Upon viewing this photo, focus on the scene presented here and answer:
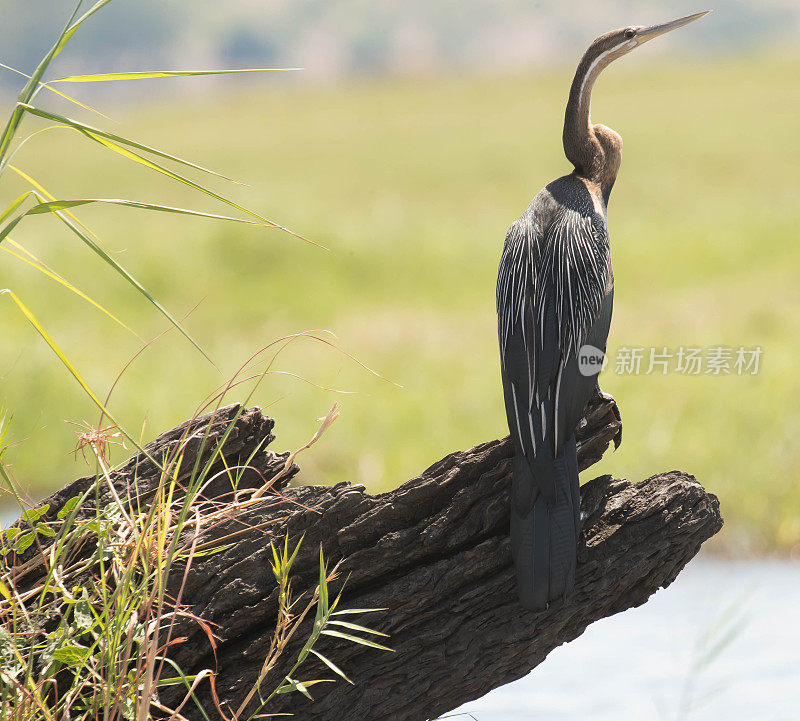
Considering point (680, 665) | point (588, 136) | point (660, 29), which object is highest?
point (660, 29)

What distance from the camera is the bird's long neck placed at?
2920 mm

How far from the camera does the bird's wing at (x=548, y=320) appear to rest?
2467 mm

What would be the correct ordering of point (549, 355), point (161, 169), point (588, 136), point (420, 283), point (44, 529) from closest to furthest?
1. point (161, 169)
2. point (44, 529)
3. point (549, 355)
4. point (588, 136)
5. point (420, 283)

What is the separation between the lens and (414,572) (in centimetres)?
243

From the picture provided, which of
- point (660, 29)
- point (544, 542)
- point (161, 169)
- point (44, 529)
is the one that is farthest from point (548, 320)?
point (44, 529)

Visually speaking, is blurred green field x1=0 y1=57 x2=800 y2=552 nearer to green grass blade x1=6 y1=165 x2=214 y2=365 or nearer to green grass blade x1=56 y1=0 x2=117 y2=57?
green grass blade x1=6 y1=165 x2=214 y2=365

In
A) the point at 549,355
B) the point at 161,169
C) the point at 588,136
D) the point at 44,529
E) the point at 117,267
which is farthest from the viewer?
the point at 588,136

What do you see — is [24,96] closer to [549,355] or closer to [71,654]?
[71,654]

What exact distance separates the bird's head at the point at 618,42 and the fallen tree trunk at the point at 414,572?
53.0 inches

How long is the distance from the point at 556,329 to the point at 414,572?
0.79m

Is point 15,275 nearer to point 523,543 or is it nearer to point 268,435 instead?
point 268,435

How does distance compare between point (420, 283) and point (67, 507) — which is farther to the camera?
point (420, 283)

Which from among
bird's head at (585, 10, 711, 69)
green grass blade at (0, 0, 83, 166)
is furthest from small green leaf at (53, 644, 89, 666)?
bird's head at (585, 10, 711, 69)

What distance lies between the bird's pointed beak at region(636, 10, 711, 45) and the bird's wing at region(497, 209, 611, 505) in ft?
2.64
